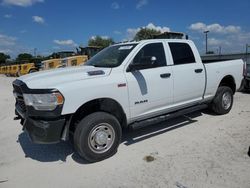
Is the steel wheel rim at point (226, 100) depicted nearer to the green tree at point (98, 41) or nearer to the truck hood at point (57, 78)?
the truck hood at point (57, 78)

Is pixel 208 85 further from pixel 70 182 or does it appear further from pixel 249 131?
pixel 70 182

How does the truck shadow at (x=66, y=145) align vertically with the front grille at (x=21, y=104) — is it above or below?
below

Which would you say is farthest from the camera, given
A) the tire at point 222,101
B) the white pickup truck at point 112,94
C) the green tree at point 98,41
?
the green tree at point 98,41

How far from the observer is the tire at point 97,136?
4.18 m

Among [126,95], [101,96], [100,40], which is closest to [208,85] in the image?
[126,95]

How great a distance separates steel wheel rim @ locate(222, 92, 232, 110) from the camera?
6895 mm

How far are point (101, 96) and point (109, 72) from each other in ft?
1.64

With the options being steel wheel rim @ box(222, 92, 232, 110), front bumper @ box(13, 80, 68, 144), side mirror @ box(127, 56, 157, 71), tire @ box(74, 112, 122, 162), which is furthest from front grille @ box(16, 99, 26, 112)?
steel wheel rim @ box(222, 92, 232, 110)

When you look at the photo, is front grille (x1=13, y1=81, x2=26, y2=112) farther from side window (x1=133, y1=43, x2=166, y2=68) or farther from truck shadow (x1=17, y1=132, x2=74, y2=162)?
side window (x1=133, y1=43, x2=166, y2=68)

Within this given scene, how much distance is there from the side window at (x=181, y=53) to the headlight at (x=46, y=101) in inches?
111

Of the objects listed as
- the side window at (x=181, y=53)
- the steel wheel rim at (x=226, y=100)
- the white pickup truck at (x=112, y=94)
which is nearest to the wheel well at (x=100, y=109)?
the white pickup truck at (x=112, y=94)

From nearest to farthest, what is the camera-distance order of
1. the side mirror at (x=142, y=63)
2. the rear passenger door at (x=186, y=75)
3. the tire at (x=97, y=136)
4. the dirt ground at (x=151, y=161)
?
the dirt ground at (x=151, y=161), the tire at (x=97, y=136), the side mirror at (x=142, y=63), the rear passenger door at (x=186, y=75)

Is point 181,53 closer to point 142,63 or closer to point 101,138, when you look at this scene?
point 142,63

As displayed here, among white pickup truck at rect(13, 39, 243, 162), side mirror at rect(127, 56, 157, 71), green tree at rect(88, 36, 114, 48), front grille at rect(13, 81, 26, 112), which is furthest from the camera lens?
green tree at rect(88, 36, 114, 48)
